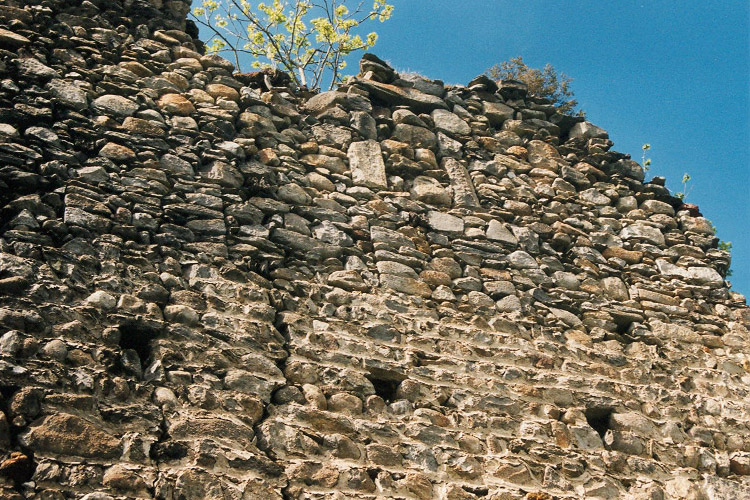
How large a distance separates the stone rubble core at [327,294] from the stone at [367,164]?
0.8 inches

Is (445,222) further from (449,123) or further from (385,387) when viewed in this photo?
(385,387)

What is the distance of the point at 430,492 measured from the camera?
3.44m

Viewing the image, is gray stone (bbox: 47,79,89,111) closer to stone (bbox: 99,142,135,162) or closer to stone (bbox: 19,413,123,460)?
stone (bbox: 99,142,135,162)

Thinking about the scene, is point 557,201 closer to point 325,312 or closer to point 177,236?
point 325,312

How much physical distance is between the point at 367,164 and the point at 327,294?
119cm

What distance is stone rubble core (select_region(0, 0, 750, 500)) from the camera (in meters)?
3.14

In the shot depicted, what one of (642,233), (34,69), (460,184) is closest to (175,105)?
(34,69)

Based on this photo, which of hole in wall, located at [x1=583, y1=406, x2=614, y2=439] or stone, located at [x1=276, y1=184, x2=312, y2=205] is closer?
hole in wall, located at [x1=583, y1=406, x2=614, y2=439]

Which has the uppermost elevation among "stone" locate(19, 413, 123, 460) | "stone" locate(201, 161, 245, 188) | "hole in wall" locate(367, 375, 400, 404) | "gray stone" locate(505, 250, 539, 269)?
"gray stone" locate(505, 250, 539, 269)

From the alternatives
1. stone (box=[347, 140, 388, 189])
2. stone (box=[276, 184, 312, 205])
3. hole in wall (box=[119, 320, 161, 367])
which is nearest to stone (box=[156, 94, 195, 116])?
stone (box=[276, 184, 312, 205])

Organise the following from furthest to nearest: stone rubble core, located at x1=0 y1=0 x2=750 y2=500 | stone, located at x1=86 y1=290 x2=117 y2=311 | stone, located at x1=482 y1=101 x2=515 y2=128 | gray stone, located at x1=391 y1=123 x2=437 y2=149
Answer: stone, located at x1=482 y1=101 x2=515 y2=128
gray stone, located at x1=391 y1=123 x2=437 y2=149
stone, located at x1=86 y1=290 x2=117 y2=311
stone rubble core, located at x1=0 y1=0 x2=750 y2=500

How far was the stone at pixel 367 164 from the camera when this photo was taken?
191 inches

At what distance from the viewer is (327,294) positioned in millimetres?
4098

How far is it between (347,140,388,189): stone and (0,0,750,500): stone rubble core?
0.06 feet
